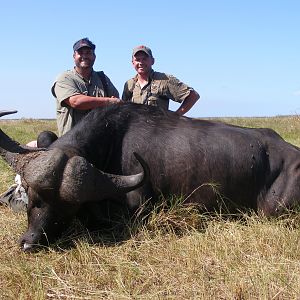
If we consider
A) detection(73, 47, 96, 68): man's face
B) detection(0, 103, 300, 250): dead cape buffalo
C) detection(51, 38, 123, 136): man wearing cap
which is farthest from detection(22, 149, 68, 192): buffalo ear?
detection(73, 47, 96, 68): man's face

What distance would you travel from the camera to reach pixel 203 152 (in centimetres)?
556

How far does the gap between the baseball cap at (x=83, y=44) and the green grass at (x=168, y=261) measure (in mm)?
2612

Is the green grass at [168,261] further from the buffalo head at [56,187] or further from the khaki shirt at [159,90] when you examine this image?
the khaki shirt at [159,90]

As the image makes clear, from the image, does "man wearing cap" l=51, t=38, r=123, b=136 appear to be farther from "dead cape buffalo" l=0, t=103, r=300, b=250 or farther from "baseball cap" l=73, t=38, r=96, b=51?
"dead cape buffalo" l=0, t=103, r=300, b=250

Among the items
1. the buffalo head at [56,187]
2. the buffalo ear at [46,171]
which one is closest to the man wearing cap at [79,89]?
the buffalo head at [56,187]

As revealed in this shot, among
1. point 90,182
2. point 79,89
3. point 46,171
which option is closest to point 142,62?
point 79,89

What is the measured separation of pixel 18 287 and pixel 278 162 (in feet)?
10.4

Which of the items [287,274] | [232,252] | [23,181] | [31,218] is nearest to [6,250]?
[31,218]

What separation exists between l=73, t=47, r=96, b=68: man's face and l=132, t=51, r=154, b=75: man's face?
0.69 metres

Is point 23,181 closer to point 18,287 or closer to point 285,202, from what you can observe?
point 18,287

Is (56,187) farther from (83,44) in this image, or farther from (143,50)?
(143,50)

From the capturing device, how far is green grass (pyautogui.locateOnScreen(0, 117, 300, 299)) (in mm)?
3488

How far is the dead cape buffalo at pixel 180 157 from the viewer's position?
16.9 ft

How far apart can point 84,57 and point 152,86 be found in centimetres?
110
